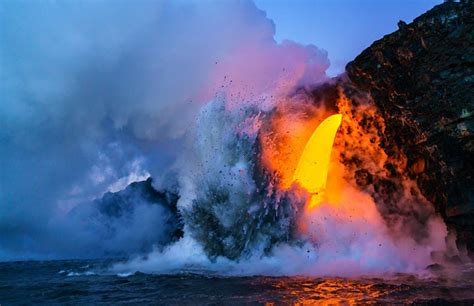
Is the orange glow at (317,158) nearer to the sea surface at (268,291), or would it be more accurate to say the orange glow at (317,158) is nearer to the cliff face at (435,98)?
the cliff face at (435,98)

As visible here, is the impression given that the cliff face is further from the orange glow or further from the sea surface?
the orange glow

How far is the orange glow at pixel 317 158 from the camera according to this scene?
29.8m

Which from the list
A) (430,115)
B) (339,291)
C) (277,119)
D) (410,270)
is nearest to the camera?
(339,291)

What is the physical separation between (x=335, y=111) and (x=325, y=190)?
543 centimetres

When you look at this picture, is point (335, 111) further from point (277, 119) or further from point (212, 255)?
point (212, 255)

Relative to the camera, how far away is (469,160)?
20.1 m

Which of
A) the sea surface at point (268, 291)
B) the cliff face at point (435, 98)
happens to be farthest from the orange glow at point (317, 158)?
the sea surface at point (268, 291)

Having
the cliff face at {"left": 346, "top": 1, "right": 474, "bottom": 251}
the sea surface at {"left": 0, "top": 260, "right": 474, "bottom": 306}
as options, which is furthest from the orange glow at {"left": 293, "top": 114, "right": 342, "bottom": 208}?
the sea surface at {"left": 0, "top": 260, "right": 474, "bottom": 306}

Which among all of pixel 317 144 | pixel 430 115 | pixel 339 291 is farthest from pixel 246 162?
pixel 339 291

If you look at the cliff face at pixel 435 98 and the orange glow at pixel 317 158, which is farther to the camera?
the orange glow at pixel 317 158

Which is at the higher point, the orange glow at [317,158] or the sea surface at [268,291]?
the orange glow at [317,158]

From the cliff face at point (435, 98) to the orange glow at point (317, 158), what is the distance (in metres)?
6.18

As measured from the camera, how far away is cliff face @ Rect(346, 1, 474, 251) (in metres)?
20.3

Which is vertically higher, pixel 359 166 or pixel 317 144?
pixel 317 144
